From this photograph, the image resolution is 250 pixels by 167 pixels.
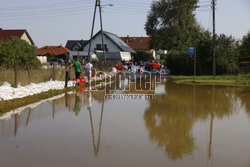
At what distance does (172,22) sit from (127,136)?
176 ft

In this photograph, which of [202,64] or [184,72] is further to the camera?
[184,72]

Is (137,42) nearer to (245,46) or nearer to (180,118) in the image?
(245,46)

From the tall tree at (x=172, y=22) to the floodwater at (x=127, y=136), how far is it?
47.4 metres

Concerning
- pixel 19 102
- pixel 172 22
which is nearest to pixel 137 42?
pixel 172 22

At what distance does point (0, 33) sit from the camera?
56.9 m

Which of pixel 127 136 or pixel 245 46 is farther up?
pixel 245 46

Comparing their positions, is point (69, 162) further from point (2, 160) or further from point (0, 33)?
point (0, 33)

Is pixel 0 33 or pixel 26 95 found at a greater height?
pixel 0 33

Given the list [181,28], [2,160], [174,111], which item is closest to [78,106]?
[174,111]

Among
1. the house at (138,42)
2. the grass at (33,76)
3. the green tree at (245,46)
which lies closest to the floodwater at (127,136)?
Result: the grass at (33,76)

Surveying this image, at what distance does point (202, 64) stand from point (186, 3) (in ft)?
91.7

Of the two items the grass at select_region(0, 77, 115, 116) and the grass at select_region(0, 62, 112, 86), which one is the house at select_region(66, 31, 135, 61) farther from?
the grass at select_region(0, 77, 115, 116)

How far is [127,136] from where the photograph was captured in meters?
7.50

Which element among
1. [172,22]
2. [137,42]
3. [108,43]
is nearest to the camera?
[172,22]
